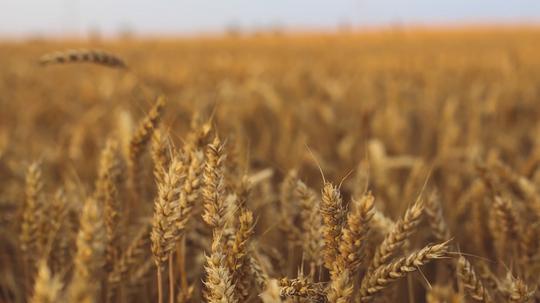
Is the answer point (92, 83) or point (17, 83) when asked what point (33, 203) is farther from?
point (17, 83)

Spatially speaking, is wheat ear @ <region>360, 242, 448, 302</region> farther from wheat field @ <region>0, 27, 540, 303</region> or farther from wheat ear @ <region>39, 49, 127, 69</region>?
wheat ear @ <region>39, 49, 127, 69</region>

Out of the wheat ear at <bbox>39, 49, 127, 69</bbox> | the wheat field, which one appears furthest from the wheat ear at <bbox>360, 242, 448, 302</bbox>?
the wheat ear at <bbox>39, 49, 127, 69</bbox>

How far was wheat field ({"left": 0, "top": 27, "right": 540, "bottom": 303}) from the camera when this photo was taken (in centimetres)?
68

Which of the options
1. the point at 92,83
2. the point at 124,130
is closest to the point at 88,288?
the point at 124,130

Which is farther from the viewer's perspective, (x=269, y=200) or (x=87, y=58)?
(x=269, y=200)

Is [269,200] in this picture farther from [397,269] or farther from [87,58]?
[397,269]

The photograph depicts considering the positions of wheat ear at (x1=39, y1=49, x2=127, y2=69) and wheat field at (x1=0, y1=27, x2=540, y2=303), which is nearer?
wheat field at (x1=0, y1=27, x2=540, y2=303)

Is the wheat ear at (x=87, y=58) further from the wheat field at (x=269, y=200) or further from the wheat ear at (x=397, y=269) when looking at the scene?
the wheat ear at (x=397, y=269)

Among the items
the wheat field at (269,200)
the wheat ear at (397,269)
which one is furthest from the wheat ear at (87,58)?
the wheat ear at (397,269)

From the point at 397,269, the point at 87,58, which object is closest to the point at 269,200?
the point at 87,58

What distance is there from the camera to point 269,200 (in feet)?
4.72

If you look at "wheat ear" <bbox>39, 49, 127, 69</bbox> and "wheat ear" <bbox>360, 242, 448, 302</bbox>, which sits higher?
"wheat ear" <bbox>39, 49, 127, 69</bbox>

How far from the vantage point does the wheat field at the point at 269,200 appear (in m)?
0.68

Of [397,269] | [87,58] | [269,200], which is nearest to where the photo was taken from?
[397,269]
